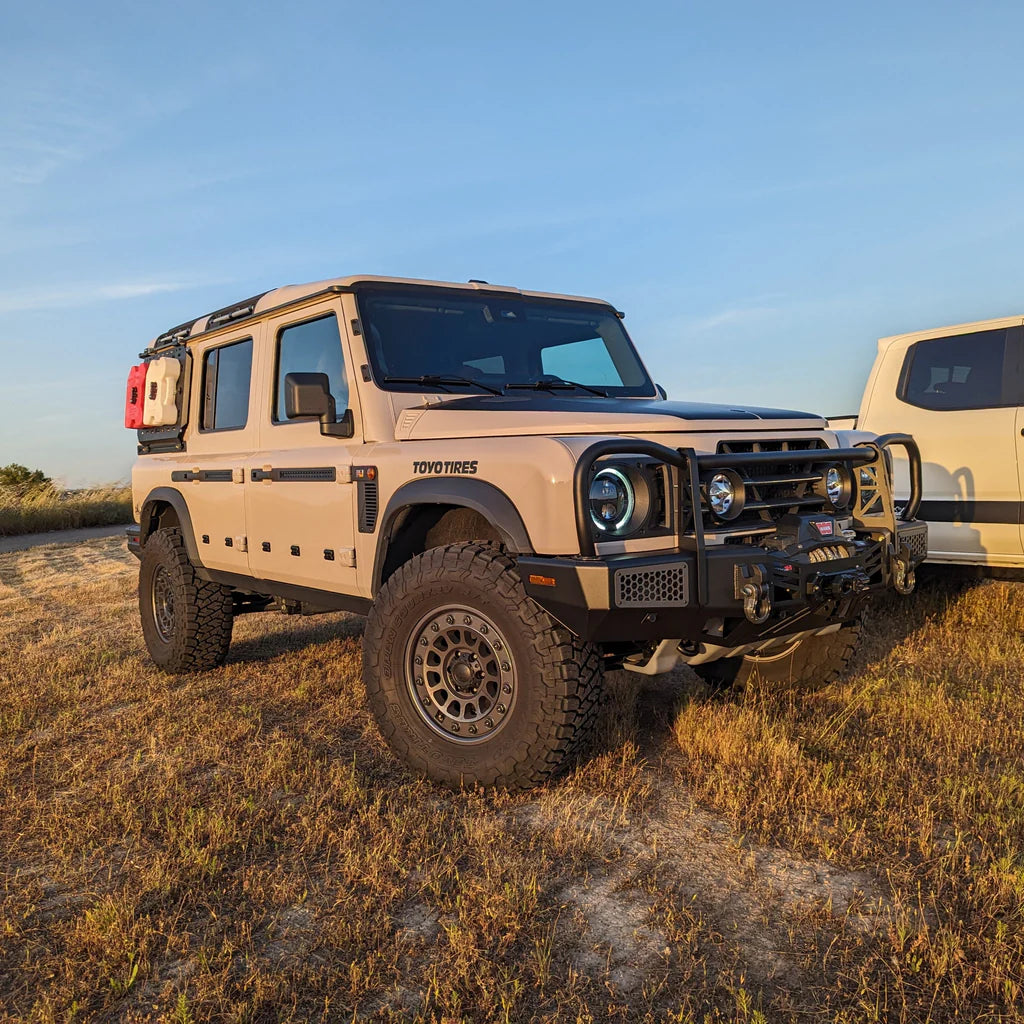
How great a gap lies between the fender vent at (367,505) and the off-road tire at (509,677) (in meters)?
0.45

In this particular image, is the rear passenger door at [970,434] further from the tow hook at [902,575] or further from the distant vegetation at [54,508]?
the distant vegetation at [54,508]

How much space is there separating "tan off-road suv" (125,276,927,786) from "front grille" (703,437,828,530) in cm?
1

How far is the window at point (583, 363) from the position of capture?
4.84 meters

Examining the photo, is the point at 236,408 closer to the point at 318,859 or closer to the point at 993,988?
the point at 318,859

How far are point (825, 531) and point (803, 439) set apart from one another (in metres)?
0.47

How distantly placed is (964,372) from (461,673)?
182 inches

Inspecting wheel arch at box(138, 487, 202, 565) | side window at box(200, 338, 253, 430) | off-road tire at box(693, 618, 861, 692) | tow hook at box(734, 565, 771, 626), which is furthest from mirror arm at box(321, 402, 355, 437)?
off-road tire at box(693, 618, 861, 692)

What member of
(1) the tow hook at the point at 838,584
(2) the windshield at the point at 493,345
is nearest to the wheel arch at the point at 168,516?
(2) the windshield at the point at 493,345

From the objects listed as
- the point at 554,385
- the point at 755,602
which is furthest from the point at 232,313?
the point at 755,602

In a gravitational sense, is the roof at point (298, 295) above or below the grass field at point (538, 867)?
above

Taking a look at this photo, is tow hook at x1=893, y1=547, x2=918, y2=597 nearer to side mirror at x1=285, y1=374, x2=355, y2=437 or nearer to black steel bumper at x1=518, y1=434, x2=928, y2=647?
black steel bumper at x1=518, y1=434, x2=928, y2=647

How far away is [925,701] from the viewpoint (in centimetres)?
452

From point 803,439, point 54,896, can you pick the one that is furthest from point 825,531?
point 54,896

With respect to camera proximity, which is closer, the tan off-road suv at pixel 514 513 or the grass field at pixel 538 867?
the grass field at pixel 538 867
